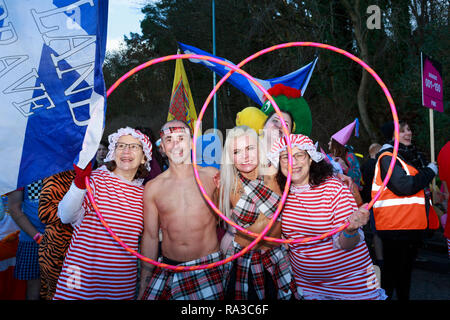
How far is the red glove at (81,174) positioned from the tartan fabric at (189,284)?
94 cm

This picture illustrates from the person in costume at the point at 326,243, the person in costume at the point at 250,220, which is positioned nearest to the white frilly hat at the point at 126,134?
the person in costume at the point at 250,220

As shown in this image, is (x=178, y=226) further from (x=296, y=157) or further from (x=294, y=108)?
(x=294, y=108)

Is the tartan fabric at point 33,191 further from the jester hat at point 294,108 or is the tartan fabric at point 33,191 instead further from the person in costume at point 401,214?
the person in costume at point 401,214

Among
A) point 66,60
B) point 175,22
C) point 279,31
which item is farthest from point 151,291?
point 175,22

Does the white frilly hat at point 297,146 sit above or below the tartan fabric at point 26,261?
above

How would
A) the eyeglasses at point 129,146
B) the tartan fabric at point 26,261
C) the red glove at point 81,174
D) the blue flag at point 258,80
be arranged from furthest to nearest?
1. the blue flag at point 258,80
2. the tartan fabric at point 26,261
3. the eyeglasses at point 129,146
4. the red glove at point 81,174

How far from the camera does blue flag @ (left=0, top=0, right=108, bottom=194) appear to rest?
9.96 ft

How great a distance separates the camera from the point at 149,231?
3490 millimetres

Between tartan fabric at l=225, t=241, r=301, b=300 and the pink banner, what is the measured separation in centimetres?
369

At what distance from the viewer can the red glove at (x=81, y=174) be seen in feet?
10.6

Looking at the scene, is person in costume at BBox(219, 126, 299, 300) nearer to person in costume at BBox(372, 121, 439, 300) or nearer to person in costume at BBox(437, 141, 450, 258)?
person in costume at BBox(372, 121, 439, 300)

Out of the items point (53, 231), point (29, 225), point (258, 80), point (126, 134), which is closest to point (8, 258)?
point (29, 225)

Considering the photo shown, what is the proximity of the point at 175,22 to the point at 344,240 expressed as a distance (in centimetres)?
2131

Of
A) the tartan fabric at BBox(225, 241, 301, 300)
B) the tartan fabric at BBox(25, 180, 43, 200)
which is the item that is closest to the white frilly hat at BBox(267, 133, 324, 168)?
the tartan fabric at BBox(225, 241, 301, 300)
